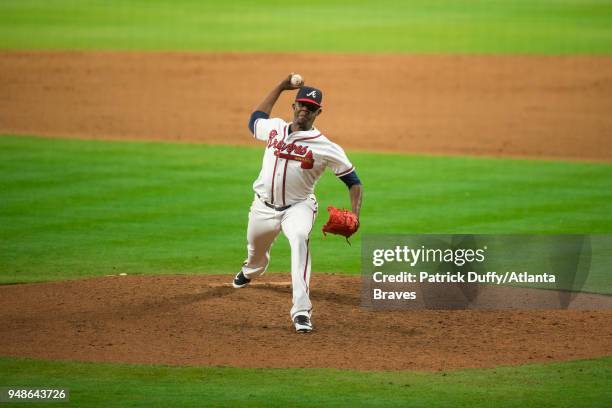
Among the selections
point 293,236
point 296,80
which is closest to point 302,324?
point 293,236

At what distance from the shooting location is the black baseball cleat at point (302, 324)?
8.58 m

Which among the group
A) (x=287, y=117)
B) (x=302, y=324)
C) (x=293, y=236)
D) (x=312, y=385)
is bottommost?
(x=312, y=385)

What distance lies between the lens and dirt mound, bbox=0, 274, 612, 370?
26.3 ft

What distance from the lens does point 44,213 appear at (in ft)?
43.3

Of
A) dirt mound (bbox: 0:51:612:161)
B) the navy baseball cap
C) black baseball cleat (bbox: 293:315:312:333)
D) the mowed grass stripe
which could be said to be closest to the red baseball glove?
black baseball cleat (bbox: 293:315:312:333)

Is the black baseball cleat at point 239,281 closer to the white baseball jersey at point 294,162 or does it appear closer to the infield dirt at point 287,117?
the infield dirt at point 287,117

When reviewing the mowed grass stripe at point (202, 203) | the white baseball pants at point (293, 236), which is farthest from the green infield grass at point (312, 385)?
the mowed grass stripe at point (202, 203)

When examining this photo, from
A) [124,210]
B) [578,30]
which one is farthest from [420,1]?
[124,210]

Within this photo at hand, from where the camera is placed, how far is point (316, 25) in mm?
32969

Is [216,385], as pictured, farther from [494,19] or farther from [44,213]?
[494,19]

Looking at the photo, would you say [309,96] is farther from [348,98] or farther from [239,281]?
[348,98]

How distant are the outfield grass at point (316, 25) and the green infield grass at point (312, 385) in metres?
20.5

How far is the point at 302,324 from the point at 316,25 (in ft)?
82.7

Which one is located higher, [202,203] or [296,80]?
[296,80]
